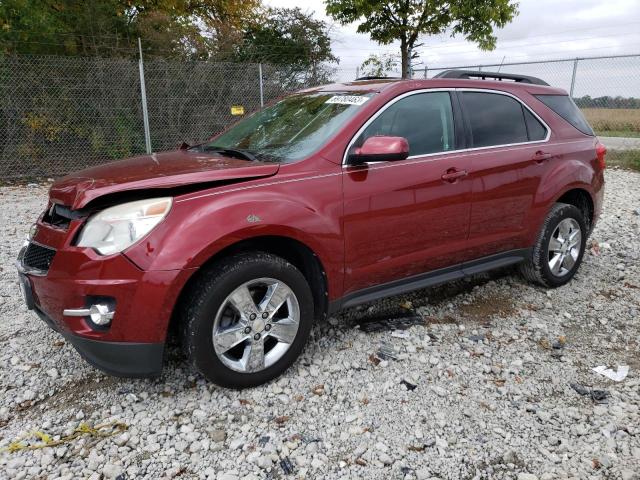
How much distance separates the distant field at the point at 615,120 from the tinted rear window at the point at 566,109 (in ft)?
34.3

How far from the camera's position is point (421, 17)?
Answer: 1078 centimetres

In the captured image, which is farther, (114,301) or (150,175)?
(150,175)

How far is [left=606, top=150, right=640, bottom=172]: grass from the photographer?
10.2m

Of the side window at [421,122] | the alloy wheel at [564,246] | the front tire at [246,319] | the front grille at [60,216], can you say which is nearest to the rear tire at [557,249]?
the alloy wheel at [564,246]

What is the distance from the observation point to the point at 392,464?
2291 millimetres

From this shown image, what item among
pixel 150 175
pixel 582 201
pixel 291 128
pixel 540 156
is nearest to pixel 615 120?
pixel 582 201

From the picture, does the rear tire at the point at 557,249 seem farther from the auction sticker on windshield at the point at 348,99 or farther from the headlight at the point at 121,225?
the headlight at the point at 121,225

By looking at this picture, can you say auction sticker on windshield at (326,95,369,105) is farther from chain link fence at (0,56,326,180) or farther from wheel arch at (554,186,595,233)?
chain link fence at (0,56,326,180)

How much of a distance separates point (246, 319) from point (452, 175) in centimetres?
168

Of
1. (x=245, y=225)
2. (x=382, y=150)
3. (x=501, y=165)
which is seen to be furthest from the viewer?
(x=501, y=165)

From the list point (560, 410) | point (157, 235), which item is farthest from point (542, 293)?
point (157, 235)

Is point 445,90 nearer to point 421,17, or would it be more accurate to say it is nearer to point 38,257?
point 38,257

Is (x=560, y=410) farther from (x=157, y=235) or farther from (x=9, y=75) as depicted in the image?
(x=9, y=75)

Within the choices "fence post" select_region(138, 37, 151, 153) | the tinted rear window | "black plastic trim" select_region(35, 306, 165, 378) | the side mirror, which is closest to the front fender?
the side mirror
